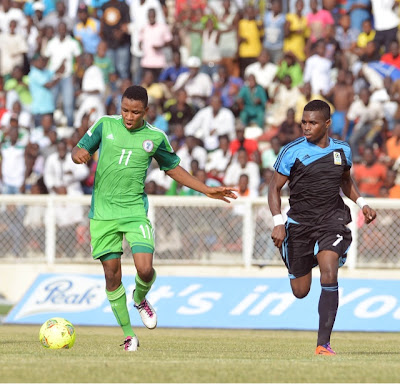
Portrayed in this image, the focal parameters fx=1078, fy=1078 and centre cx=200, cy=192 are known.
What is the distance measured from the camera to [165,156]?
A: 11.2 meters

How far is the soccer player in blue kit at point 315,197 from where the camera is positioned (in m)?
10.7

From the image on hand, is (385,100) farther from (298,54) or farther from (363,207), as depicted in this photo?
(363,207)

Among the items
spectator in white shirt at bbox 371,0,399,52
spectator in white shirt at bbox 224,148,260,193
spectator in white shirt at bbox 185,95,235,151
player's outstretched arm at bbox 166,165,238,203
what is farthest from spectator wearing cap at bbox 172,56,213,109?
player's outstretched arm at bbox 166,165,238,203

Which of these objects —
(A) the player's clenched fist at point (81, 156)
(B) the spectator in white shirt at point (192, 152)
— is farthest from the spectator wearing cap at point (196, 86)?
(A) the player's clenched fist at point (81, 156)

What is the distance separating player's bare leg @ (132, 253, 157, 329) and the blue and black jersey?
161 centimetres

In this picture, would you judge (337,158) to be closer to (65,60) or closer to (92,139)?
(92,139)

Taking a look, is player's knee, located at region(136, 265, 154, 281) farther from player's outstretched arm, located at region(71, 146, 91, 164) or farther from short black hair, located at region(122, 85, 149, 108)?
short black hair, located at region(122, 85, 149, 108)

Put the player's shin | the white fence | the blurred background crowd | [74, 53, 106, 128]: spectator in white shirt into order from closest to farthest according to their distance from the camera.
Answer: the player's shin
the white fence
the blurred background crowd
[74, 53, 106, 128]: spectator in white shirt

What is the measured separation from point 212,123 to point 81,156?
1237 centimetres

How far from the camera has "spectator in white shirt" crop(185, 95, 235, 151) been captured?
73.9 feet

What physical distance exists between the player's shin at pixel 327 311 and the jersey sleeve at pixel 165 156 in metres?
2.09

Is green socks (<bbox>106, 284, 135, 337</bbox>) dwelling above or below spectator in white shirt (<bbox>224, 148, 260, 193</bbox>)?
above

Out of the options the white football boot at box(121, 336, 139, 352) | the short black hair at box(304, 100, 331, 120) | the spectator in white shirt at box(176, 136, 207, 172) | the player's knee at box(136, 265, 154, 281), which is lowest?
the white football boot at box(121, 336, 139, 352)

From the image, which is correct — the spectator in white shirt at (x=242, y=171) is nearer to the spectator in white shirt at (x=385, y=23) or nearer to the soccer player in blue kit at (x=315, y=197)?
the spectator in white shirt at (x=385, y=23)
